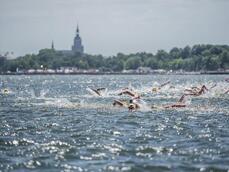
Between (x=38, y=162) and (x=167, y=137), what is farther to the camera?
(x=167, y=137)

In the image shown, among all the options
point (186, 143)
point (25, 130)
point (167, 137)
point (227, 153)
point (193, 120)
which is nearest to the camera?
point (227, 153)

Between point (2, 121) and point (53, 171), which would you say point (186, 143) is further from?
point (2, 121)

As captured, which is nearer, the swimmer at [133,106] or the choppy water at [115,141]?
the choppy water at [115,141]

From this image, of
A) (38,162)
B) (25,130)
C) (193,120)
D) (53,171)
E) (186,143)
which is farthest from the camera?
(193,120)

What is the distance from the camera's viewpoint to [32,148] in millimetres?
28453

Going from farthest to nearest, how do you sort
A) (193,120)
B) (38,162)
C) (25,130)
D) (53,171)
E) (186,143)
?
(193,120) < (25,130) < (186,143) < (38,162) < (53,171)

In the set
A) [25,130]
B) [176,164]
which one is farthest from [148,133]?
[176,164]

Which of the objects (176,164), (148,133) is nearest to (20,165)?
(176,164)

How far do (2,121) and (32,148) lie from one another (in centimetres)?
1367

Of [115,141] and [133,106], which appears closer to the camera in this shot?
[115,141]

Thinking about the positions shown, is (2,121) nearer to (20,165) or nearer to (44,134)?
(44,134)

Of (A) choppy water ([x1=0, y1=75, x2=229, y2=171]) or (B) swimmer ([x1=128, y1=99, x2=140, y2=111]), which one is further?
(B) swimmer ([x1=128, y1=99, x2=140, y2=111])

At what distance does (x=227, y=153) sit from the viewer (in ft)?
89.1

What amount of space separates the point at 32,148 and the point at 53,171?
5.04 metres
